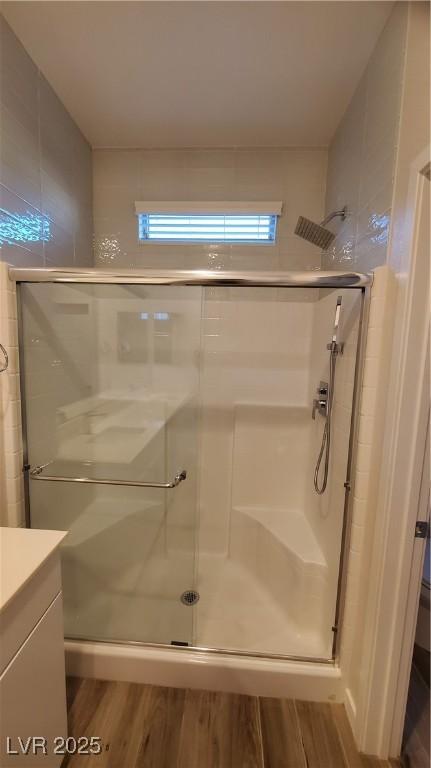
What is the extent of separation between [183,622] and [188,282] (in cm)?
159

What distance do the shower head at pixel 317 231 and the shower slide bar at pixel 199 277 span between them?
0.58m

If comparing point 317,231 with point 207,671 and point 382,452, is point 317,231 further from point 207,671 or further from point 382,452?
point 207,671

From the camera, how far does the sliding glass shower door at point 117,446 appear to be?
1.43 m

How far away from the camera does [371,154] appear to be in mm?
1206

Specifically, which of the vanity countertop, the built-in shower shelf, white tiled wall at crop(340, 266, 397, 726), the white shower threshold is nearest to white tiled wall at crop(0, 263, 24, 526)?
the vanity countertop

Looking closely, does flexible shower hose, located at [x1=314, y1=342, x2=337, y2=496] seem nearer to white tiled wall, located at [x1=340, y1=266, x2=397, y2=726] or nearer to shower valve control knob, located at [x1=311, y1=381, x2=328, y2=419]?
shower valve control knob, located at [x1=311, y1=381, x2=328, y2=419]

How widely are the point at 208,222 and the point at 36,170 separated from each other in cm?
94

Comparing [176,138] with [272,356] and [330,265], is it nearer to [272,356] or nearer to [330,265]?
[330,265]

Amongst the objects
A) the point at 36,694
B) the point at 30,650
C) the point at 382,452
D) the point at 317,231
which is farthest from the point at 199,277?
the point at 36,694

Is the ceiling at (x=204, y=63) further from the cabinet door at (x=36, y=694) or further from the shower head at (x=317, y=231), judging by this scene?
the cabinet door at (x=36, y=694)

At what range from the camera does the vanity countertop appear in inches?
29.8

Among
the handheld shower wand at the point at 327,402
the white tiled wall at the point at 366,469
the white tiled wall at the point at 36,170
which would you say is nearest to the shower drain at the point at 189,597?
the white tiled wall at the point at 366,469

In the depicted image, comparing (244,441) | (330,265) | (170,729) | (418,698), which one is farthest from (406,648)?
(330,265)

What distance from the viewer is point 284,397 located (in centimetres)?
200
